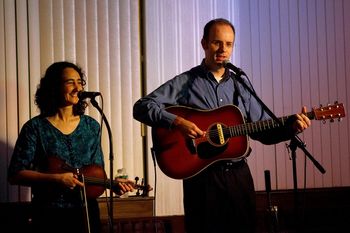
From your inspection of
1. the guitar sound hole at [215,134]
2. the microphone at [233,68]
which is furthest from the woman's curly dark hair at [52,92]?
the microphone at [233,68]

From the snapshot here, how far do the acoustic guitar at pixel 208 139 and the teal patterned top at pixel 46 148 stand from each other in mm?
443

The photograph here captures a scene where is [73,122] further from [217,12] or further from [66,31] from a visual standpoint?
[217,12]

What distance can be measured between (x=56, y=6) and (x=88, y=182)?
6.07ft

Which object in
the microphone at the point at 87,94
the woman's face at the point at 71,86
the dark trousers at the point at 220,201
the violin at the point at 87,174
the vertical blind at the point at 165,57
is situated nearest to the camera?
the microphone at the point at 87,94

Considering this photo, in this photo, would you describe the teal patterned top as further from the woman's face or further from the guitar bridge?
the guitar bridge

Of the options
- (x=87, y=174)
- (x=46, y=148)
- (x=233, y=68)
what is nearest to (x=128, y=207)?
(x=87, y=174)

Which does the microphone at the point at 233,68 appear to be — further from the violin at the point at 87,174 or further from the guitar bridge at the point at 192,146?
the violin at the point at 87,174

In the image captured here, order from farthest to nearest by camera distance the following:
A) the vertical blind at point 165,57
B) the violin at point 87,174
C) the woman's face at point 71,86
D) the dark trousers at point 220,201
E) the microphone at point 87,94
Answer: the vertical blind at point 165,57 → the woman's face at point 71,86 → the violin at point 87,174 → the dark trousers at point 220,201 → the microphone at point 87,94

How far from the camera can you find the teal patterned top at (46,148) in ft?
10.6

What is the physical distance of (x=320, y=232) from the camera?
5.03 m

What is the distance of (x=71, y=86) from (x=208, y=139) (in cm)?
95

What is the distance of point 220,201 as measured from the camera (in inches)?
123

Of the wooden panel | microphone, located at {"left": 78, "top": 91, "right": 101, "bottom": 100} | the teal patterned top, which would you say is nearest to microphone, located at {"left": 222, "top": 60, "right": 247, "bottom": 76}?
microphone, located at {"left": 78, "top": 91, "right": 101, "bottom": 100}

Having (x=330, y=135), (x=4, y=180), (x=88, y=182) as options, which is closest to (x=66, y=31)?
(x=4, y=180)
